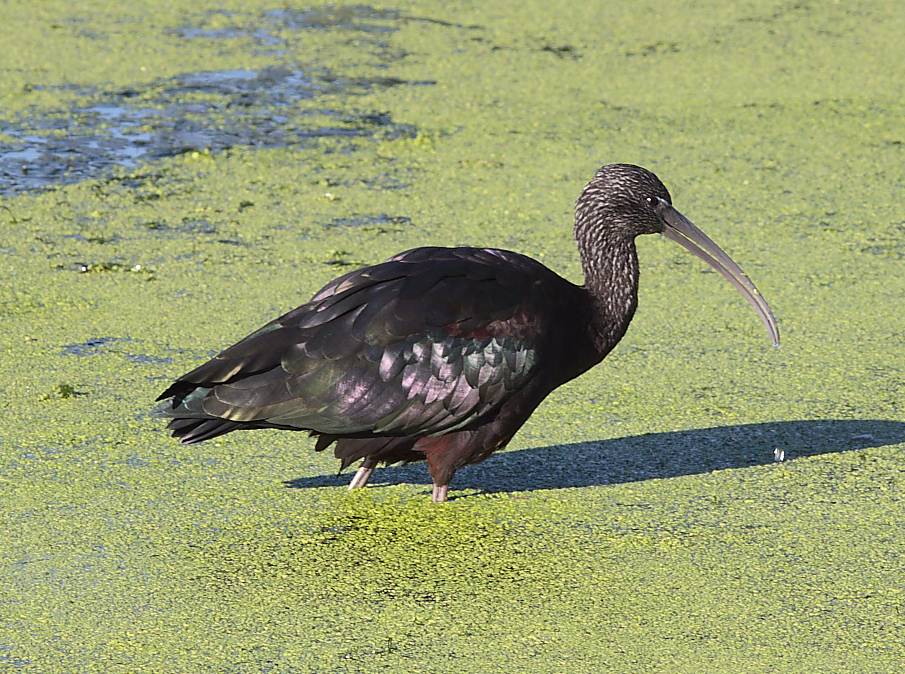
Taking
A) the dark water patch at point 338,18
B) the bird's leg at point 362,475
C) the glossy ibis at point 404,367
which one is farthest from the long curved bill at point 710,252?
the dark water patch at point 338,18

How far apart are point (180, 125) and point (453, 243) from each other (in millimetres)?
1896

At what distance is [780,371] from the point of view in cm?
498

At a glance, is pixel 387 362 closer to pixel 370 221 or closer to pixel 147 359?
pixel 147 359

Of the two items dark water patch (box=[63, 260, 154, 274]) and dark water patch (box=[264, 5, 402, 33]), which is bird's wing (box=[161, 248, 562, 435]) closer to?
dark water patch (box=[63, 260, 154, 274])

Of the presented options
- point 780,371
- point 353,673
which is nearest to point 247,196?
point 780,371

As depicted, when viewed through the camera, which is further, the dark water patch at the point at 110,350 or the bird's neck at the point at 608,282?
the dark water patch at the point at 110,350

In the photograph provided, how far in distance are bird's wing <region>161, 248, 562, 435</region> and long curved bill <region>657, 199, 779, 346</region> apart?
668 millimetres

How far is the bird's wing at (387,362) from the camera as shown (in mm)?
3939

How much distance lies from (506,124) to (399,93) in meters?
0.65

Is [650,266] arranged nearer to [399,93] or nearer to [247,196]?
[247,196]

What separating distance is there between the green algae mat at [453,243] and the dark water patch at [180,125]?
0.07 ft

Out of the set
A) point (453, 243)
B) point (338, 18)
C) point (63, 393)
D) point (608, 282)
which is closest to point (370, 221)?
Result: point (453, 243)

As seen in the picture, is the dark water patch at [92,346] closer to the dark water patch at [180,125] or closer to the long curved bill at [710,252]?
the dark water patch at [180,125]

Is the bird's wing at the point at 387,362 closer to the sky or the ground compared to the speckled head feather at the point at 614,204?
closer to the ground
